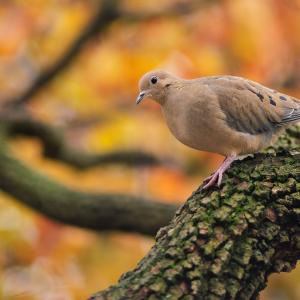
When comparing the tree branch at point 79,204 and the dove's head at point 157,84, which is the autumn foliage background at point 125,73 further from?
the dove's head at point 157,84

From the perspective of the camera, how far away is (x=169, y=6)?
5969mm

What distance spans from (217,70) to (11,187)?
8.85ft

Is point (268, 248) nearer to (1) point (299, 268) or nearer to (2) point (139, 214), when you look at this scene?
(2) point (139, 214)

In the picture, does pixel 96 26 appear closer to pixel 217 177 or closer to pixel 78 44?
pixel 78 44

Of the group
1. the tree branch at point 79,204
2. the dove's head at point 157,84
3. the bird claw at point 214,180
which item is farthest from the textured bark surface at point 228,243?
the tree branch at point 79,204

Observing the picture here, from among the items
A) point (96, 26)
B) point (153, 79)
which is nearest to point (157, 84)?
point (153, 79)

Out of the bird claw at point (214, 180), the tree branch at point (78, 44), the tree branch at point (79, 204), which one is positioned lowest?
the bird claw at point (214, 180)

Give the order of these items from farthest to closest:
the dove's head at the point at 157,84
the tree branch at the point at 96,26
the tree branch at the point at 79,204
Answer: the tree branch at the point at 96,26 → the tree branch at the point at 79,204 → the dove's head at the point at 157,84

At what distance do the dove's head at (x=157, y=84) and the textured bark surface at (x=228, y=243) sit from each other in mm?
981

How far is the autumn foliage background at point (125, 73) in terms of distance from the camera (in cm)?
566

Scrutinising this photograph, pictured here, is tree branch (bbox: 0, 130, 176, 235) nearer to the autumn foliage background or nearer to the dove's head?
the dove's head

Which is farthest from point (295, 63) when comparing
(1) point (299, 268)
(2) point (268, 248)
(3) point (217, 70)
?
(2) point (268, 248)

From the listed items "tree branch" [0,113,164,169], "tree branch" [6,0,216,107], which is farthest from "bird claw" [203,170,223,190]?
"tree branch" [6,0,216,107]

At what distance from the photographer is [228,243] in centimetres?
212
